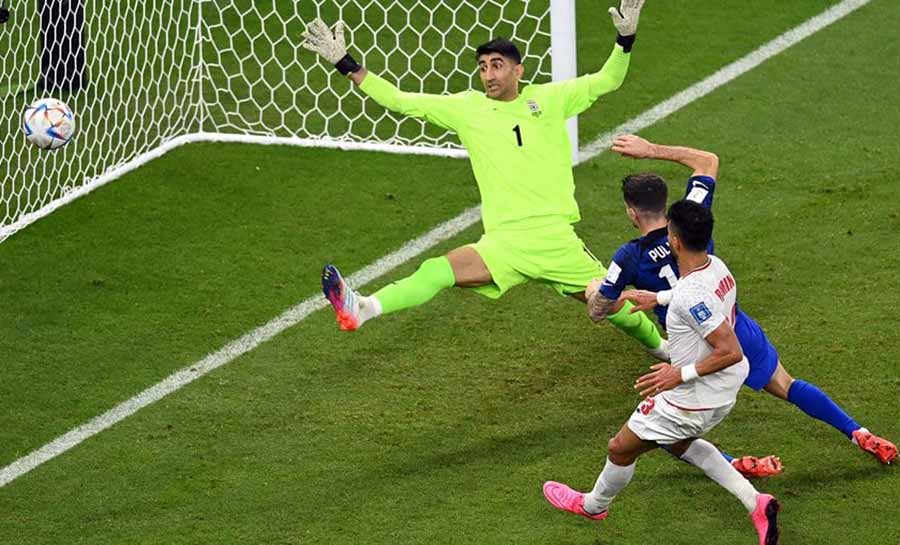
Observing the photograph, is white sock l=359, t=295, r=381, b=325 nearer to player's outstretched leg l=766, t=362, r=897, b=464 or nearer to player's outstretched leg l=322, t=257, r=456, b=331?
player's outstretched leg l=322, t=257, r=456, b=331

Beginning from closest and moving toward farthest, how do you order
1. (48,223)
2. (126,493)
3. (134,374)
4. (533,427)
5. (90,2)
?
(126,493)
(533,427)
(134,374)
(48,223)
(90,2)

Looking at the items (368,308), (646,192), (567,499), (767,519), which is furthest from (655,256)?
(368,308)

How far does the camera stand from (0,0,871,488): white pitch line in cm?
808

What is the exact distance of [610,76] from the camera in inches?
324

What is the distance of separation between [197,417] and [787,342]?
2.96 meters

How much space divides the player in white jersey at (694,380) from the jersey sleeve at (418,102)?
183 centimetres

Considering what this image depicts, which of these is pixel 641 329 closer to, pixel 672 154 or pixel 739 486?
pixel 672 154

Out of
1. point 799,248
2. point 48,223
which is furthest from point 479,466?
point 48,223

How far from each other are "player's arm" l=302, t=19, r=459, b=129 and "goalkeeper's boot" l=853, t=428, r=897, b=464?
2.37 m

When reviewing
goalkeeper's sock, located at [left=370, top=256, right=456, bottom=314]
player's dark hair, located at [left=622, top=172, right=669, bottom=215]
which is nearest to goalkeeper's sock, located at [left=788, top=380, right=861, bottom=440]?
player's dark hair, located at [left=622, top=172, right=669, bottom=215]

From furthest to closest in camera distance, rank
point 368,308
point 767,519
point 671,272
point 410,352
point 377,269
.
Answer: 1. point 377,269
2. point 410,352
3. point 368,308
4. point 671,272
5. point 767,519

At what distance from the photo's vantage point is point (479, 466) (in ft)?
25.5

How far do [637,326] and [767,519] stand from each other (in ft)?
5.66

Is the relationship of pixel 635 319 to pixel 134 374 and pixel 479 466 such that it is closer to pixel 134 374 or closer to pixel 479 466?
pixel 479 466
